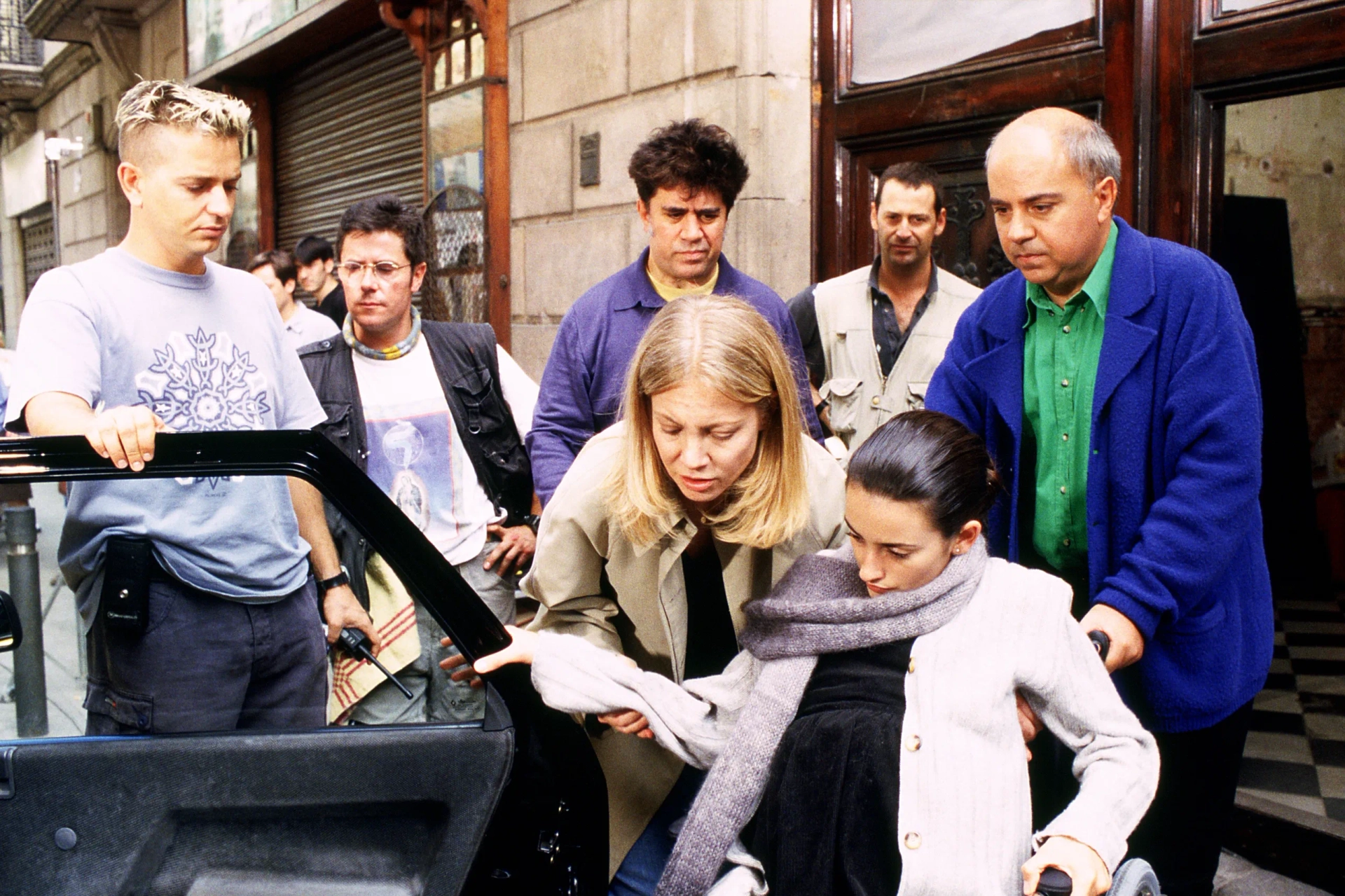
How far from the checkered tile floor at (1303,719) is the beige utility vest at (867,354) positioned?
147 centimetres

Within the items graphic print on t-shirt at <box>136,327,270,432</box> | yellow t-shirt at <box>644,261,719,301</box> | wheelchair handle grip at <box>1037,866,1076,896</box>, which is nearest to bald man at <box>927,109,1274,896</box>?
wheelchair handle grip at <box>1037,866,1076,896</box>

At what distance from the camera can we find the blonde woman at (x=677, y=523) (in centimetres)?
205

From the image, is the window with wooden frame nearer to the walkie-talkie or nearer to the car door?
the walkie-talkie

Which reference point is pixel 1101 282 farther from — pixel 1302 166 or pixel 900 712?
pixel 1302 166

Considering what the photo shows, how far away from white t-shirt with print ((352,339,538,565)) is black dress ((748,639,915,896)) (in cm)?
154

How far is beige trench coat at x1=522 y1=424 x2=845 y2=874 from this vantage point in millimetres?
2152

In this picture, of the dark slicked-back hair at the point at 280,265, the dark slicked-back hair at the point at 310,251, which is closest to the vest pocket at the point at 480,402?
the dark slicked-back hair at the point at 280,265

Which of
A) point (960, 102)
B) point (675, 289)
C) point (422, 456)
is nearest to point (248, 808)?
point (422, 456)

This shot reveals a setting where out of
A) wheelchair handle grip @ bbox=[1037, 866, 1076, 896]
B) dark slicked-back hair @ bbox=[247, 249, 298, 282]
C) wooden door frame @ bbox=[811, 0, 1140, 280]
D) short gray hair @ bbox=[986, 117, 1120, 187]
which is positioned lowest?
wheelchair handle grip @ bbox=[1037, 866, 1076, 896]

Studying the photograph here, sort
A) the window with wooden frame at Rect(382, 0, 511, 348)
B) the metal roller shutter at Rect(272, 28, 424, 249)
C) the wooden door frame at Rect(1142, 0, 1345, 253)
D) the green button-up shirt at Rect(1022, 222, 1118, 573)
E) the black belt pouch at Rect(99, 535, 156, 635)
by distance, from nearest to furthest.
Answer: the black belt pouch at Rect(99, 535, 156, 635) → the green button-up shirt at Rect(1022, 222, 1118, 573) → the wooden door frame at Rect(1142, 0, 1345, 253) → the window with wooden frame at Rect(382, 0, 511, 348) → the metal roller shutter at Rect(272, 28, 424, 249)

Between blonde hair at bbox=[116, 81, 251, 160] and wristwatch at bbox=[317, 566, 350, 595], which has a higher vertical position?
blonde hair at bbox=[116, 81, 251, 160]

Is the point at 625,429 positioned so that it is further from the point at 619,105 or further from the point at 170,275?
the point at 619,105

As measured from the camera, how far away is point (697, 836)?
6.19 ft

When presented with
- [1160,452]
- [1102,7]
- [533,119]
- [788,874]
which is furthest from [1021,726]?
[533,119]
